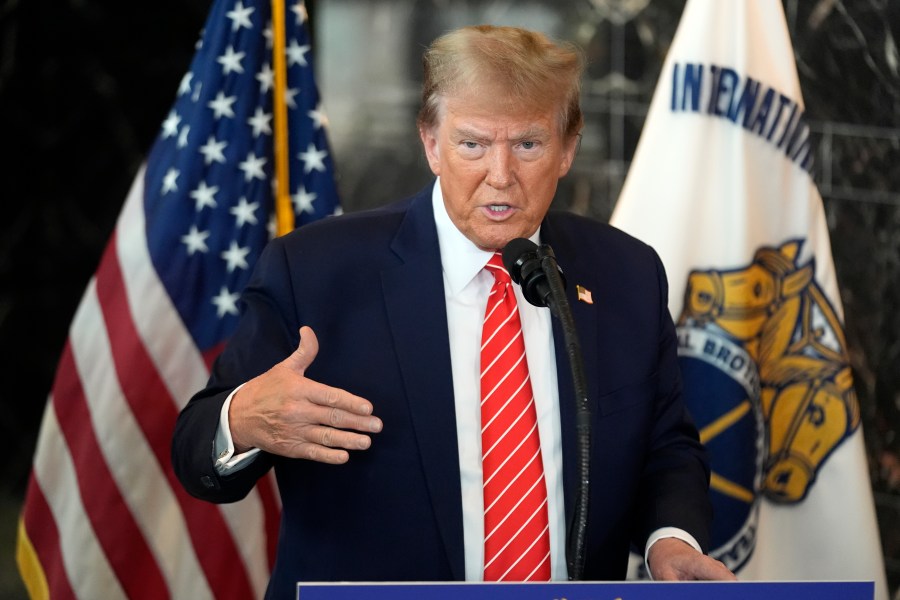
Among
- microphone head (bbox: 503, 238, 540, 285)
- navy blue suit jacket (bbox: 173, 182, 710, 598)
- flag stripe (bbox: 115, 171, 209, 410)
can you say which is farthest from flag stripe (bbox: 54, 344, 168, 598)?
microphone head (bbox: 503, 238, 540, 285)

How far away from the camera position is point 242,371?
2.14 metres

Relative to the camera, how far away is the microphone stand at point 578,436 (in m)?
1.74

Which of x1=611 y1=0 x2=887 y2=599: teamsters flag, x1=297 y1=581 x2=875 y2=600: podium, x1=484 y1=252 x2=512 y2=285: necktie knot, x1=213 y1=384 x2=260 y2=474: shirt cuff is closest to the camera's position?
x1=297 y1=581 x2=875 y2=600: podium

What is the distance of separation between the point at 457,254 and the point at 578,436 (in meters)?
0.60

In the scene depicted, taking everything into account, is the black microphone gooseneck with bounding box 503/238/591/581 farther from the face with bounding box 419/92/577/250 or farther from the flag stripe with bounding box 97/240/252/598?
the flag stripe with bounding box 97/240/252/598

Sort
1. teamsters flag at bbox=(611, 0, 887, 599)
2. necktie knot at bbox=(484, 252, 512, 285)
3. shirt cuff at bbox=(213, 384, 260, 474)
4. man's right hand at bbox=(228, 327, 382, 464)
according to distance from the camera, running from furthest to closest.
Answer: teamsters flag at bbox=(611, 0, 887, 599)
necktie knot at bbox=(484, 252, 512, 285)
shirt cuff at bbox=(213, 384, 260, 474)
man's right hand at bbox=(228, 327, 382, 464)

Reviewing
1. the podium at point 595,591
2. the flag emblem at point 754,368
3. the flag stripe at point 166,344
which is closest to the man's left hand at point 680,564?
the podium at point 595,591

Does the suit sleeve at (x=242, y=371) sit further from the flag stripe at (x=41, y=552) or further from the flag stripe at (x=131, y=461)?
the flag stripe at (x=41, y=552)

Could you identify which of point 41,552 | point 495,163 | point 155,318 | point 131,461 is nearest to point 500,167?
point 495,163

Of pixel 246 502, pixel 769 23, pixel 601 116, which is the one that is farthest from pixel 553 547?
pixel 601 116

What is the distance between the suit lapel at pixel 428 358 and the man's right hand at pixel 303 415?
0.82 ft

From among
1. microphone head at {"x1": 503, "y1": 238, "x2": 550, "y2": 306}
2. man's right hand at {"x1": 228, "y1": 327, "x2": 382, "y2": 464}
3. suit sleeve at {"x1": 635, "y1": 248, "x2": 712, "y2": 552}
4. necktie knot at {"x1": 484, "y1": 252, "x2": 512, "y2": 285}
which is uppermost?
microphone head at {"x1": 503, "y1": 238, "x2": 550, "y2": 306}

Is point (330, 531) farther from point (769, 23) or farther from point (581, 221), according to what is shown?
point (769, 23)

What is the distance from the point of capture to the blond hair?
2.14 m
